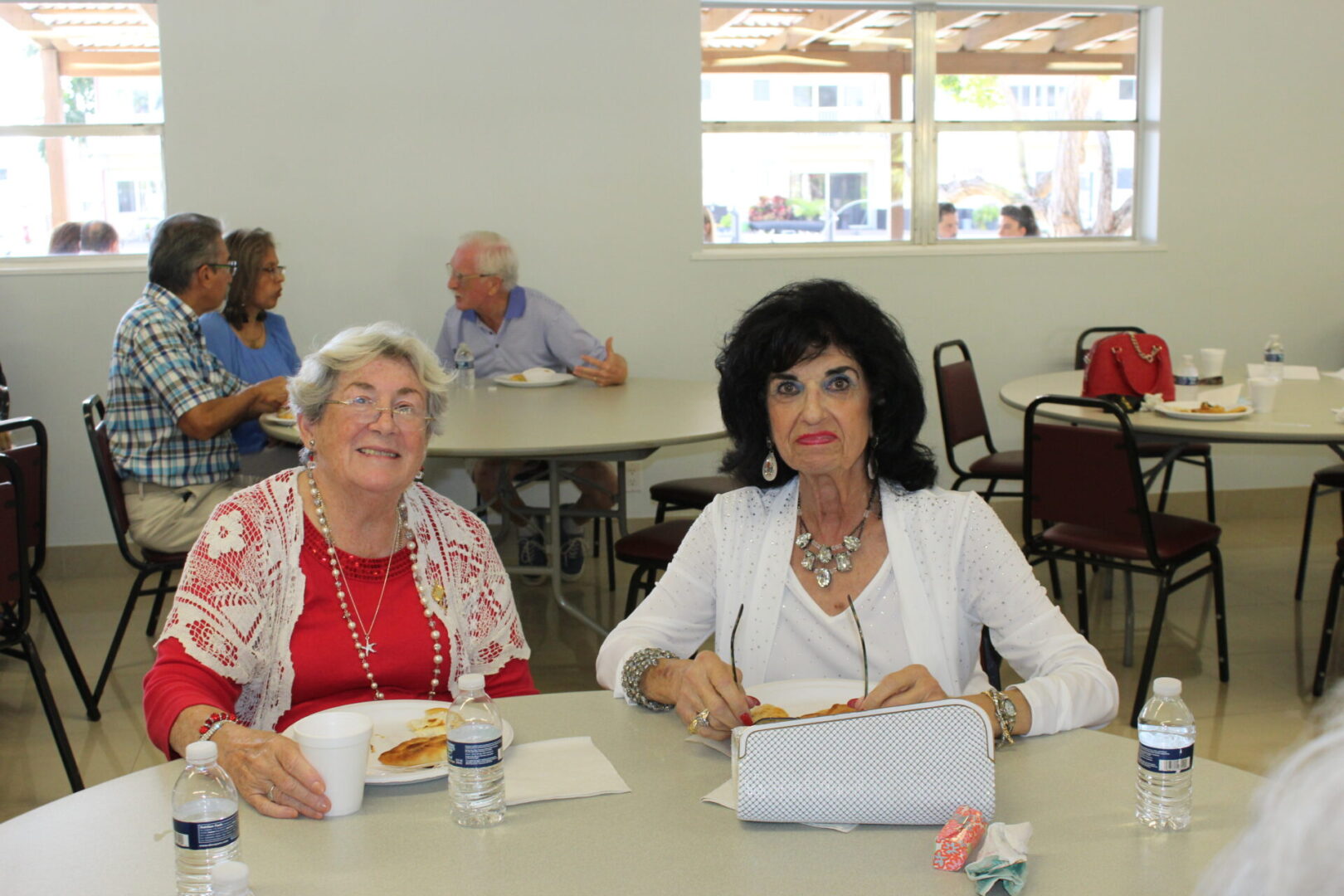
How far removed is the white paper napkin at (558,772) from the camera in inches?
59.9

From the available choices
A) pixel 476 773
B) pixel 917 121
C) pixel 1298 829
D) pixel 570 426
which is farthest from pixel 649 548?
pixel 917 121

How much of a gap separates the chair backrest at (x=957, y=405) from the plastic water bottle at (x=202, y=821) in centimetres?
374

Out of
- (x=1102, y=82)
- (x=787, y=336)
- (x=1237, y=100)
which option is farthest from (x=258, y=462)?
(x=1237, y=100)

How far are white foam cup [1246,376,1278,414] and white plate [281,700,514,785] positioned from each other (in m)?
3.20

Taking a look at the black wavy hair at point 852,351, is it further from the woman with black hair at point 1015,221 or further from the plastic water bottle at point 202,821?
the woman with black hair at point 1015,221

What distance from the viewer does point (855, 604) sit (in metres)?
2.01

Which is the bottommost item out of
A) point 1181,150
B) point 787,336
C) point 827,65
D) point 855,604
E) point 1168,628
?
point 1168,628

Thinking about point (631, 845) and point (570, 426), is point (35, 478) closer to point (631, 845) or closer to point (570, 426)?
point (570, 426)

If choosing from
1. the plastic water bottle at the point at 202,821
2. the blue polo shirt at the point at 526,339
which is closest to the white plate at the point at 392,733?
the plastic water bottle at the point at 202,821

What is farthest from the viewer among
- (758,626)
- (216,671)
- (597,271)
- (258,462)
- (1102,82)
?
(1102,82)

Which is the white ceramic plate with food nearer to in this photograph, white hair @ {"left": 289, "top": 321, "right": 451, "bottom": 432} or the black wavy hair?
white hair @ {"left": 289, "top": 321, "right": 451, "bottom": 432}

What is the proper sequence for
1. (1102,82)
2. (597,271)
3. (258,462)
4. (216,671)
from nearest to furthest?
(216,671)
(258,462)
(597,271)
(1102,82)

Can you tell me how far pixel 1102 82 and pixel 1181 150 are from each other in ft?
1.73

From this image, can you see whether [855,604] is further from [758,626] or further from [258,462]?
[258,462]
